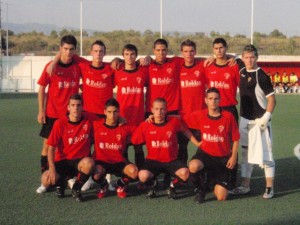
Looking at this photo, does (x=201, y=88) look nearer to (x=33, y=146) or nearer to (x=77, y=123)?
(x=77, y=123)

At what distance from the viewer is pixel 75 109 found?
6152 millimetres

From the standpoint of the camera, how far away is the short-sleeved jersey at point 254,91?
6.30m

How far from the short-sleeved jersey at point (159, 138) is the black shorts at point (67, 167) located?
785 mm

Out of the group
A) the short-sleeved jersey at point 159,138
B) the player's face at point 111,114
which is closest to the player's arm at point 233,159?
the short-sleeved jersey at point 159,138

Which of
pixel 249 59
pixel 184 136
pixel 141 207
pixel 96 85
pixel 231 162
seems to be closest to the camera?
pixel 141 207

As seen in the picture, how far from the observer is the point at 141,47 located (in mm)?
49625

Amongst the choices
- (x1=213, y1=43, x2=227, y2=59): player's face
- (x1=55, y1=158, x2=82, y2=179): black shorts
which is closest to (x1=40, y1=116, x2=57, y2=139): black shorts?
(x1=55, y1=158, x2=82, y2=179): black shorts

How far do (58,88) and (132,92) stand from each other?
974 mm

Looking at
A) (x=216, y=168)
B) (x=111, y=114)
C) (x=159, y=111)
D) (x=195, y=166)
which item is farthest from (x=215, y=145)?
(x=111, y=114)

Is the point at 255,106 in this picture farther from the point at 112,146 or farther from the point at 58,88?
the point at 58,88

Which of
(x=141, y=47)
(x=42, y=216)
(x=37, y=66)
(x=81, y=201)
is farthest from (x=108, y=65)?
(x=141, y=47)

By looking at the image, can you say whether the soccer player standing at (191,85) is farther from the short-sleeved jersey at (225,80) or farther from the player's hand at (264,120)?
the player's hand at (264,120)

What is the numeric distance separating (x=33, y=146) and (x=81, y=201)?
4.43 m

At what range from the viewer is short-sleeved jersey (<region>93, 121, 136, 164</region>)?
633cm
